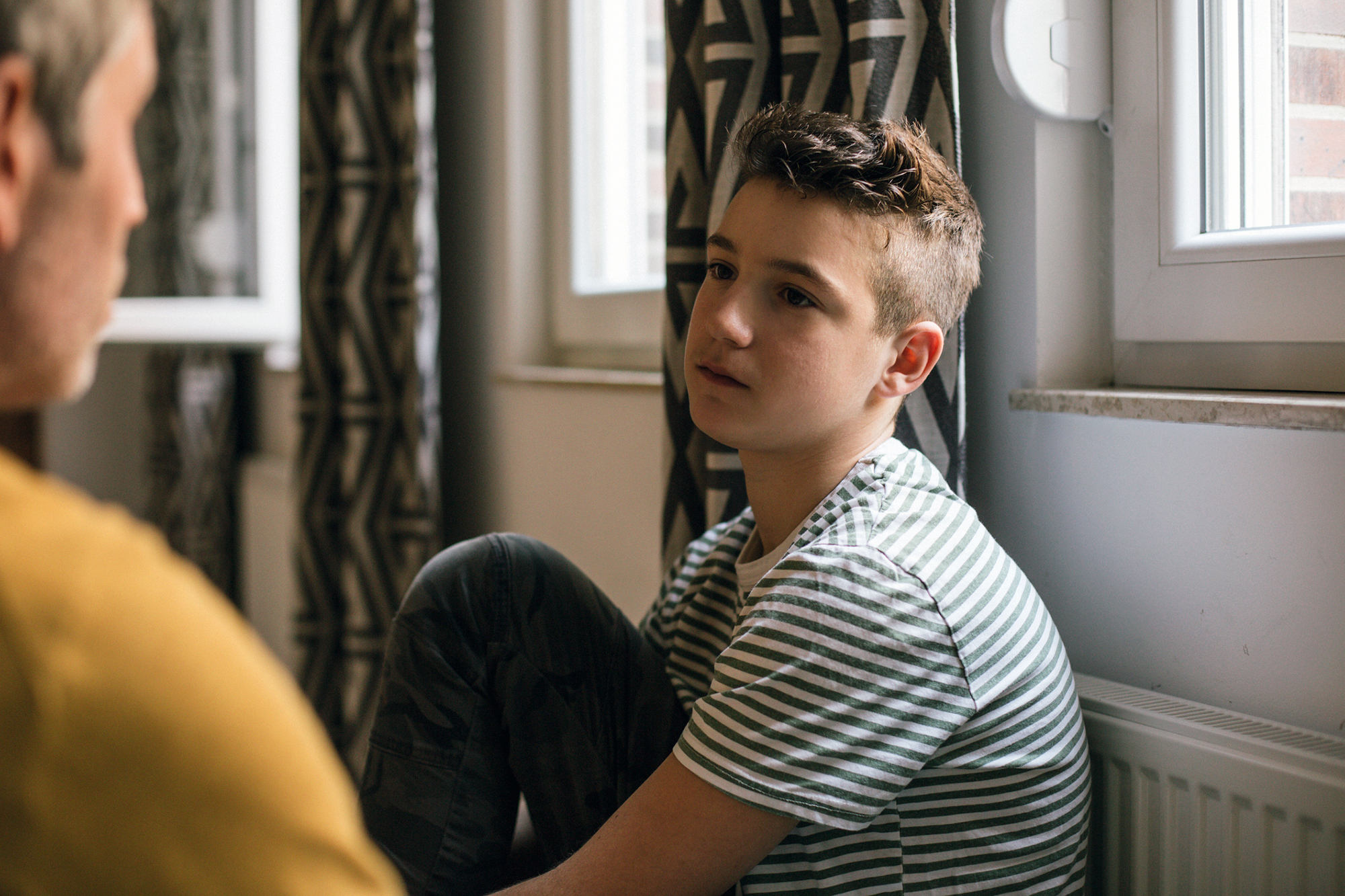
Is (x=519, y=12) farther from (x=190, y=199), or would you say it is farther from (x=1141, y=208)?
A: (x=1141, y=208)

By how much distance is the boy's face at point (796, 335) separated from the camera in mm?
917

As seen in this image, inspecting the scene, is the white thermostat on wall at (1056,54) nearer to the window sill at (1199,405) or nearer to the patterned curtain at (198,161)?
the window sill at (1199,405)

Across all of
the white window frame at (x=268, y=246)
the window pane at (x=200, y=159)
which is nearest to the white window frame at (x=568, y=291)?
the white window frame at (x=268, y=246)

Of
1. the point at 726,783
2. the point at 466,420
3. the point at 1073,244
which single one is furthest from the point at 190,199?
A: the point at 726,783

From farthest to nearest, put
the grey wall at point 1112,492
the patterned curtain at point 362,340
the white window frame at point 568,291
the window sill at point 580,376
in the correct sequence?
the patterned curtain at point 362,340
the white window frame at point 568,291
the window sill at point 580,376
the grey wall at point 1112,492

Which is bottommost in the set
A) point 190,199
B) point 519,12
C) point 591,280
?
point 591,280

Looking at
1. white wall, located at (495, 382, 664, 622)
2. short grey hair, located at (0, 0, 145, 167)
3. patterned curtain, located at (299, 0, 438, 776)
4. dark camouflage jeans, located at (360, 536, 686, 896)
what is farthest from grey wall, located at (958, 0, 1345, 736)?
patterned curtain, located at (299, 0, 438, 776)

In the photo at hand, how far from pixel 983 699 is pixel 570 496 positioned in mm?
1055

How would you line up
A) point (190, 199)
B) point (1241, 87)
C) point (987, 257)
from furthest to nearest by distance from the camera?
Result: 1. point (190, 199)
2. point (987, 257)
3. point (1241, 87)

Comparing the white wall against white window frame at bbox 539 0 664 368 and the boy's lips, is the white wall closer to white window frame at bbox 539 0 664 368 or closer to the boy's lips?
white window frame at bbox 539 0 664 368

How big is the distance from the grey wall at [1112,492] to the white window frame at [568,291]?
0.72 metres

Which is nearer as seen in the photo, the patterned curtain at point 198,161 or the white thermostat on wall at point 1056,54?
the white thermostat on wall at point 1056,54

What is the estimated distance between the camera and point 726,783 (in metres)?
0.74

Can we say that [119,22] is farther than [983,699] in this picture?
No
